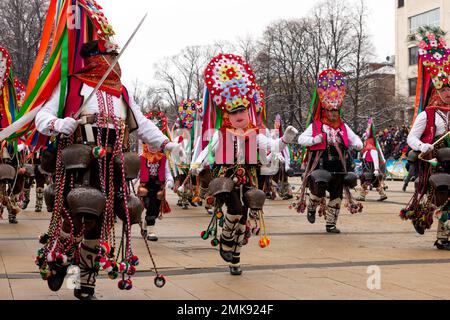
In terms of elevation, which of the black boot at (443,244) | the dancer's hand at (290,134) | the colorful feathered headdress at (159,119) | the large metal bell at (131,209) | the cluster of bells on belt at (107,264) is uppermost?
the colorful feathered headdress at (159,119)

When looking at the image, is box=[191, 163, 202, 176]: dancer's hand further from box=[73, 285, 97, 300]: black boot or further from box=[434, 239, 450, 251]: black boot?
box=[434, 239, 450, 251]: black boot

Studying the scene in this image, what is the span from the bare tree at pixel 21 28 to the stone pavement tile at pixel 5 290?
25.9 meters

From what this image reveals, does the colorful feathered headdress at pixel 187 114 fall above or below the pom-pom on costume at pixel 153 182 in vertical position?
above

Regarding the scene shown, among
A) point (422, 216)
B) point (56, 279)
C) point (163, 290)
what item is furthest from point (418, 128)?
point (56, 279)

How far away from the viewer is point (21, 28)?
32562 mm

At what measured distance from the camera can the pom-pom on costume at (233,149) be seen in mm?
6945

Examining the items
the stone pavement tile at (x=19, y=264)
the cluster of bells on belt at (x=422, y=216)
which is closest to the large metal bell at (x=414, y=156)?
the cluster of bells on belt at (x=422, y=216)

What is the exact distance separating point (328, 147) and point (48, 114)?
6.12 meters

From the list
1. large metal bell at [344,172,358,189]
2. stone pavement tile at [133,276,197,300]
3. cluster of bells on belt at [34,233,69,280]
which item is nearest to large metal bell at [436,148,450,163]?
large metal bell at [344,172,358,189]

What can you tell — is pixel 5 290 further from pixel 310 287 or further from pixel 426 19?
pixel 426 19

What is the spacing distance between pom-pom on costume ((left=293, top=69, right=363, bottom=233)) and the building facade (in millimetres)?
43432

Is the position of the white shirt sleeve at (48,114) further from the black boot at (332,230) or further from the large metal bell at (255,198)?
the black boot at (332,230)

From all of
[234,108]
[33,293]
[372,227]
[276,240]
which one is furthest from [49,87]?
[372,227]
